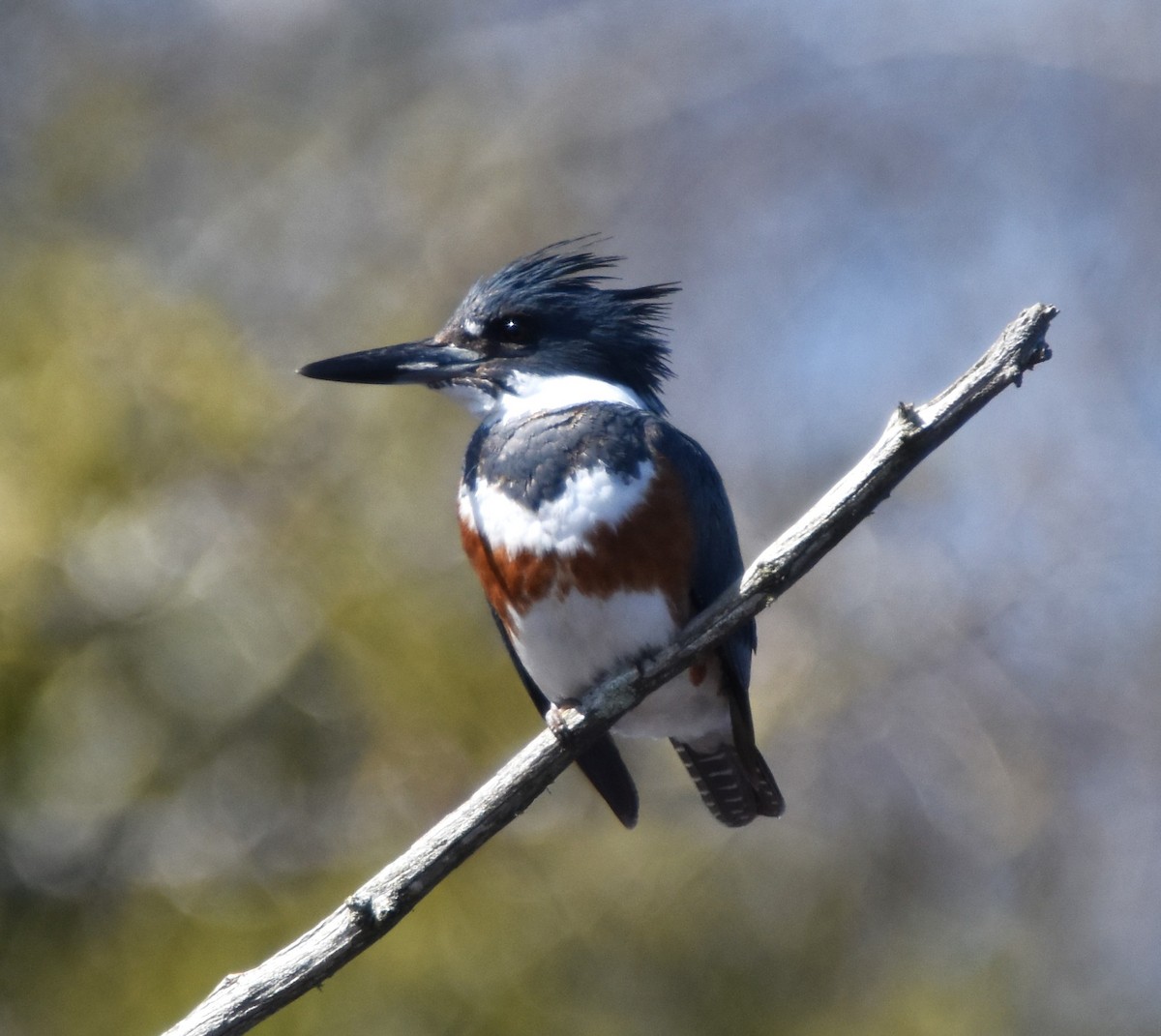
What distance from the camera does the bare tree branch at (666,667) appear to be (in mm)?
1903

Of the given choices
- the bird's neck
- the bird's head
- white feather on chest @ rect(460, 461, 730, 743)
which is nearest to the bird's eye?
the bird's head

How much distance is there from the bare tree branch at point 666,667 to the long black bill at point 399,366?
94cm

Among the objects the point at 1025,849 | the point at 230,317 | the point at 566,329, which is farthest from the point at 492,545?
the point at 1025,849

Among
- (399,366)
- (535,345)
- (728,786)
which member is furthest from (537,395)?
(728,786)

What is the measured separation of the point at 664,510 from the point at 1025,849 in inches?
116

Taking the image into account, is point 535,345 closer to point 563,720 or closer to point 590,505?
point 590,505

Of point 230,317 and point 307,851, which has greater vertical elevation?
point 230,317

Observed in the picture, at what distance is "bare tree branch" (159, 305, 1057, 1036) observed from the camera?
1.90 metres

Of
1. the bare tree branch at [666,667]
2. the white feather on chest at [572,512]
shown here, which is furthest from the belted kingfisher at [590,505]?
the bare tree branch at [666,667]

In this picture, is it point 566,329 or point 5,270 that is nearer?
point 566,329

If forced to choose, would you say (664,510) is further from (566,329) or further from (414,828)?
(414,828)

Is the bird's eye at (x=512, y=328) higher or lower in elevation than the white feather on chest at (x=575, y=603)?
higher

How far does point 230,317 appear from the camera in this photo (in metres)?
4.54

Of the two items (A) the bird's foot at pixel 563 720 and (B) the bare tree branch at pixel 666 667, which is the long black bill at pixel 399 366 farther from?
(B) the bare tree branch at pixel 666 667
